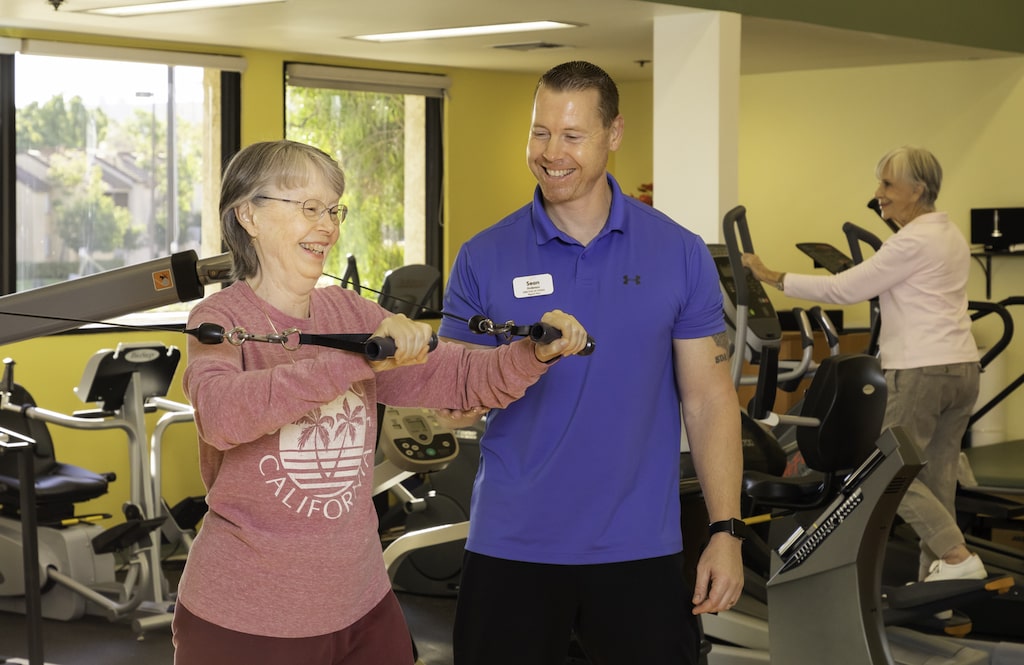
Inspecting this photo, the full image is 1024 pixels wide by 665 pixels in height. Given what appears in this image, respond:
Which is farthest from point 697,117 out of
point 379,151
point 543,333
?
point 543,333

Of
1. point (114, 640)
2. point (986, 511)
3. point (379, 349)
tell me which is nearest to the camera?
point (379, 349)

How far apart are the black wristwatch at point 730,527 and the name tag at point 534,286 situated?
0.50 m

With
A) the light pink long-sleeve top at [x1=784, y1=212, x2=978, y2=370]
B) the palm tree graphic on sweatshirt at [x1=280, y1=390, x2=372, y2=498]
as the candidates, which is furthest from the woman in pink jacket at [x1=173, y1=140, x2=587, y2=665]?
the light pink long-sleeve top at [x1=784, y1=212, x2=978, y2=370]

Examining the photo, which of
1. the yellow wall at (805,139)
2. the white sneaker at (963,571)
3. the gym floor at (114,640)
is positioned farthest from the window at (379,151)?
the white sneaker at (963,571)

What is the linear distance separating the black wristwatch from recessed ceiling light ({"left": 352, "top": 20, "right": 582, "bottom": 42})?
153 inches

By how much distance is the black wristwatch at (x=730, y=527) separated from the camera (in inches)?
85.2

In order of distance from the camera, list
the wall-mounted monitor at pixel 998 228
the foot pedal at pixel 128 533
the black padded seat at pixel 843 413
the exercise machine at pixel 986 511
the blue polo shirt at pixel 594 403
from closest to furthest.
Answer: the blue polo shirt at pixel 594 403, the black padded seat at pixel 843 413, the exercise machine at pixel 986 511, the foot pedal at pixel 128 533, the wall-mounted monitor at pixel 998 228

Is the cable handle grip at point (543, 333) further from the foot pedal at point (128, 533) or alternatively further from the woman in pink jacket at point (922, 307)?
the foot pedal at point (128, 533)

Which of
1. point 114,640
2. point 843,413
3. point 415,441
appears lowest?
point 114,640

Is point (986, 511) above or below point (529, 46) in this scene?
below

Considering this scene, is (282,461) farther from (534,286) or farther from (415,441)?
(415,441)

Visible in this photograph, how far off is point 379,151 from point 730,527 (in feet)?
18.5

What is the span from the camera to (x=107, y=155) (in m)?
6.27

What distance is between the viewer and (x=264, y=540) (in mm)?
1637
